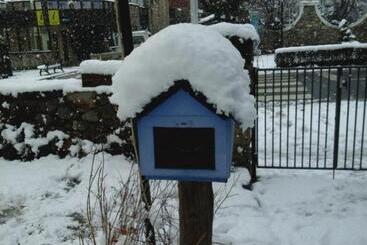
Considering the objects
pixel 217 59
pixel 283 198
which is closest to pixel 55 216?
pixel 283 198

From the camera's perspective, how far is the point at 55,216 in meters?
4.29

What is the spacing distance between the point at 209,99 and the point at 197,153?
0.31 m

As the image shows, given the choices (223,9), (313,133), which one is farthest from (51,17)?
(313,133)

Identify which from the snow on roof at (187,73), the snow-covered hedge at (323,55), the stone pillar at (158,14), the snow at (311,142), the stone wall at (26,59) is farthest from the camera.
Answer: the stone pillar at (158,14)

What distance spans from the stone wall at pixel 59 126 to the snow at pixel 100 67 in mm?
305

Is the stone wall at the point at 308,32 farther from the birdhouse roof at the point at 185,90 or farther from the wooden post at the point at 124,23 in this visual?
the birdhouse roof at the point at 185,90

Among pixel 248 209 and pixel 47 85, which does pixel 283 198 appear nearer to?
pixel 248 209

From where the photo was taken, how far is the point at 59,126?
5848mm

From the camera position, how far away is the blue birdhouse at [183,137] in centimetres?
201

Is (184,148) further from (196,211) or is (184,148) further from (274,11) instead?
(274,11)

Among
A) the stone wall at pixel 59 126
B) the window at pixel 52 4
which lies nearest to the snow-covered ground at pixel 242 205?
the stone wall at pixel 59 126

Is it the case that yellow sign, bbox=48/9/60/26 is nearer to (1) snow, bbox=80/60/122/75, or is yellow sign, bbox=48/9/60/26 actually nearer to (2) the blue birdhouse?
(1) snow, bbox=80/60/122/75

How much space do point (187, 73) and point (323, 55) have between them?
17.0 meters

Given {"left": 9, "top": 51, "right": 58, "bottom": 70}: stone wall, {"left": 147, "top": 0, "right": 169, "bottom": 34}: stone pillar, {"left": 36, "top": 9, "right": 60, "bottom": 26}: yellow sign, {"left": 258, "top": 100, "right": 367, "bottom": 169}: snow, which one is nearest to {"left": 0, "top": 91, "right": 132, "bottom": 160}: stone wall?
{"left": 258, "top": 100, "right": 367, "bottom": 169}: snow
